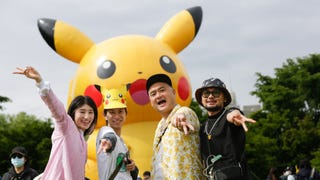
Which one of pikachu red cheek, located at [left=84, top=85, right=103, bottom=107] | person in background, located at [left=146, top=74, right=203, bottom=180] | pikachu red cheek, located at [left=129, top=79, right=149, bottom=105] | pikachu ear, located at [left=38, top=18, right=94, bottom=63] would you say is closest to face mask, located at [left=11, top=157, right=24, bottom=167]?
pikachu red cheek, located at [left=84, top=85, right=103, bottom=107]

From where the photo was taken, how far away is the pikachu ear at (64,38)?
805cm

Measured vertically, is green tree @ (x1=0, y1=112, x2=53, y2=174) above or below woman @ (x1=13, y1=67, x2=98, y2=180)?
above

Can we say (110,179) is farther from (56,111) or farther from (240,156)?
(240,156)

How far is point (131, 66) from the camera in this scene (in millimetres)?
7445

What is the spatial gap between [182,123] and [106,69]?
4706mm

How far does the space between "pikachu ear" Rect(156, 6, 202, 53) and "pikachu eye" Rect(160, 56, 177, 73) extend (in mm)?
648

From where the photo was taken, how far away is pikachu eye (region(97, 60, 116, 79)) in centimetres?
746

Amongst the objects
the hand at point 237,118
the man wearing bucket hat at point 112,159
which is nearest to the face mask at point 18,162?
the man wearing bucket hat at point 112,159

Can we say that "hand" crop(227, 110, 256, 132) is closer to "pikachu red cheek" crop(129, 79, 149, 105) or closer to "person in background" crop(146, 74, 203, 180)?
"person in background" crop(146, 74, 203, 180)

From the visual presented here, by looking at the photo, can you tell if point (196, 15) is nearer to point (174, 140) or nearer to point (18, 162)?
point (18, 162)

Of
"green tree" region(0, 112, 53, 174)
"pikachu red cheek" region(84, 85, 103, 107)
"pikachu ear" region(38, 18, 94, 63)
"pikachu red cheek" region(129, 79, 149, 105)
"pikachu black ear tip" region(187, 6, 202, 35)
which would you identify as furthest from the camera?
"green tree" region(0, 112, 53, 174)

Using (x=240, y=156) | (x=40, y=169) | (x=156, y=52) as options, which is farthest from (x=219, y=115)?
(x=40, y=169)

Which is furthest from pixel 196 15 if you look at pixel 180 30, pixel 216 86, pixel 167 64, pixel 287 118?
pixel 287 118

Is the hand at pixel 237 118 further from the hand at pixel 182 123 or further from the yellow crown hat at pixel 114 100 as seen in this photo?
the yellow crown hat at pixel 114 100
